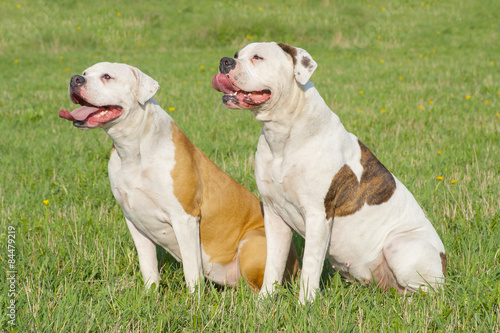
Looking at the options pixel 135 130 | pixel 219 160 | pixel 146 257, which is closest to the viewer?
pixel 135 130

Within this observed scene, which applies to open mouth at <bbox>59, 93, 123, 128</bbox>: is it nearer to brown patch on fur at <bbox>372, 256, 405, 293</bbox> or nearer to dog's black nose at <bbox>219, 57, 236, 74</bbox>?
dog's black nose at <bbox>219, 57, 236, 74</bbox>

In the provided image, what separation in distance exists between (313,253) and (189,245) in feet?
2.96

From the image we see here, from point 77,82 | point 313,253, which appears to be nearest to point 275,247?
point 313,253

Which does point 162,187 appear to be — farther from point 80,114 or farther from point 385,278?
point 385,278

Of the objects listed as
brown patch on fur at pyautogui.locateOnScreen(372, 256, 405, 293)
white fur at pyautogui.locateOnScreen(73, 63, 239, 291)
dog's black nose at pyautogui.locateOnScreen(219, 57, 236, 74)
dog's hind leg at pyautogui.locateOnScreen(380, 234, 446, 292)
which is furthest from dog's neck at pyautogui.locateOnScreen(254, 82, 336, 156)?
brown patch on fur at pyautogui.locateOnScreen(372, 256, 405, 293)

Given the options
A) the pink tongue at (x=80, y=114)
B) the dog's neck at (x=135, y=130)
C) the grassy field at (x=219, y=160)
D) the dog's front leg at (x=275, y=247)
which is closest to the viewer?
the grassy field at (x=219, y=160)

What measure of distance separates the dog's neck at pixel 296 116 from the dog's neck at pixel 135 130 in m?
0.78

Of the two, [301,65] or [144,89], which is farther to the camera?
[144,89]

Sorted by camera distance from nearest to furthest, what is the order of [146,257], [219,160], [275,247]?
[275,247], [146,257], [219,160]

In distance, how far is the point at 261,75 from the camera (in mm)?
3275

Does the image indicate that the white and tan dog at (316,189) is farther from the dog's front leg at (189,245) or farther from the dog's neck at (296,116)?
the dog's front leg at (189,245)

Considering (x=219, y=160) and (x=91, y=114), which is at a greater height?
(x=91, y=114)

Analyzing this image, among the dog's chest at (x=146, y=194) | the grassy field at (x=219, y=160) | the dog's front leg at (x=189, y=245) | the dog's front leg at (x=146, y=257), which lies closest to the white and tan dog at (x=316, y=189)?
the grassy field at (x=219, y=160)

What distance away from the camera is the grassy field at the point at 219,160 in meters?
3.12
